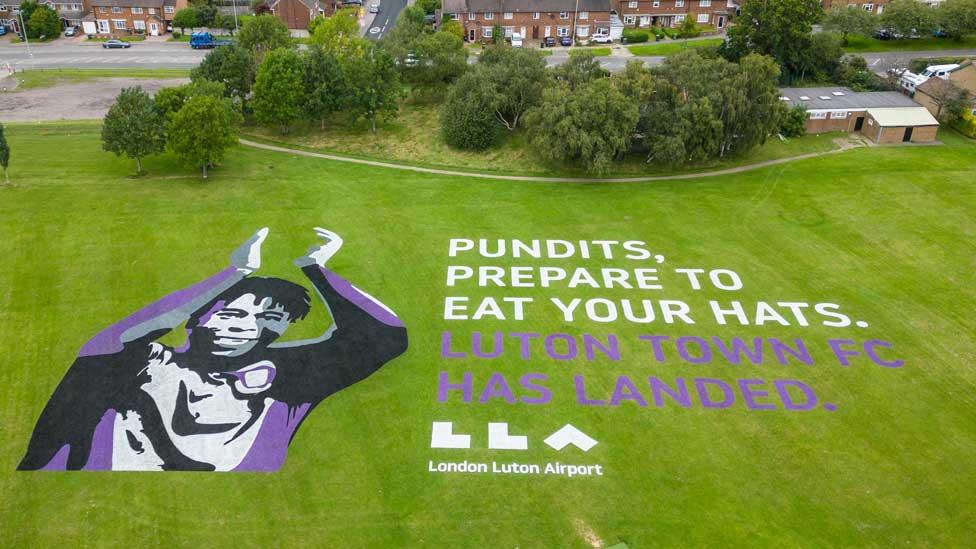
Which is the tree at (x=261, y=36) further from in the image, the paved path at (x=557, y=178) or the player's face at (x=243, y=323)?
the player's face at (x=243, y=323)

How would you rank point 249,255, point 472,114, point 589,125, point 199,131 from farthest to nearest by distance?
1. point 472,114
2. point 589,125
3. point 199,131
4. point 249,255

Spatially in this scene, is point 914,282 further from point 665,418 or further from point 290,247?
point 290,247

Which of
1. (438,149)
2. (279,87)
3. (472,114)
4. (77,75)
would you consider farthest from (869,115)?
(77,75)

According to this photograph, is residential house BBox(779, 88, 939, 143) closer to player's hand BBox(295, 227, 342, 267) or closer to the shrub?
the shrub

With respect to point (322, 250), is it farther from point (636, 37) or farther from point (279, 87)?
point (636, 37)

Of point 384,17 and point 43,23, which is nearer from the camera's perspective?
point 43,23

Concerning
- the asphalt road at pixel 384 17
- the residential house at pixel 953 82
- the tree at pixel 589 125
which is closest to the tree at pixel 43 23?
the asphalt road at pixel 384 17
